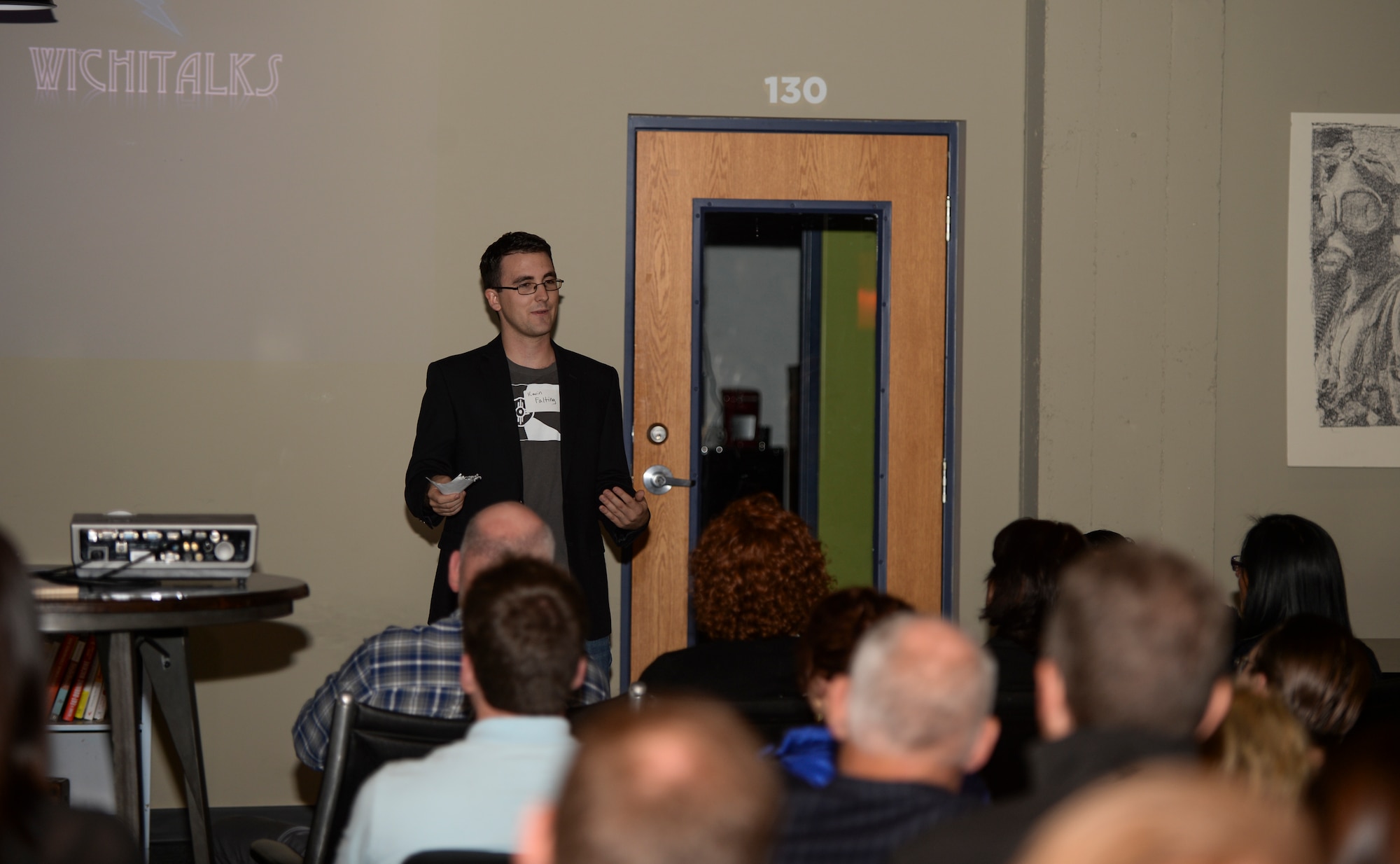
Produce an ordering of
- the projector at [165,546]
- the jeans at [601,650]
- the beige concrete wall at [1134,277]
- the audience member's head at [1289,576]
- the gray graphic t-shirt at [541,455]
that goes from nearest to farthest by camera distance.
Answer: the projector at [165,546]
the audience member's head at [1289,576]
the jeans at [601,650]
the gray graphic t-shirt at [541,455]
the beige concrete wall at [1134,277]

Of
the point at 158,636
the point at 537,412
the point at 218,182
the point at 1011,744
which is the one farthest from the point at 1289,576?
the point at 218,182

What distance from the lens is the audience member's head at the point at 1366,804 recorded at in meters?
1.17

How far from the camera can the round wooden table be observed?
2.35 m

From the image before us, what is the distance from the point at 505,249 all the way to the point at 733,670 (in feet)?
5.76

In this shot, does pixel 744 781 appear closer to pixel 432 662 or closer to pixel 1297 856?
pixel 1297 856

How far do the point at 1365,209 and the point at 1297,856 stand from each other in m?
3.89

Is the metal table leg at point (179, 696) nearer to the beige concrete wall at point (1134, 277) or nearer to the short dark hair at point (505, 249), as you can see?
the short dark hair at point (505, 249)

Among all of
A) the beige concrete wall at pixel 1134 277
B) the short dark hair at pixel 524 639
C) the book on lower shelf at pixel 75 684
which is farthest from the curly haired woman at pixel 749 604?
the book on lower shelf at pixel 75 684

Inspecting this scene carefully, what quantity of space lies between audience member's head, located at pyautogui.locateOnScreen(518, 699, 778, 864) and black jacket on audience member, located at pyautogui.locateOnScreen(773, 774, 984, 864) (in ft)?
1.08

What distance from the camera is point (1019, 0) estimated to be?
13.4ft

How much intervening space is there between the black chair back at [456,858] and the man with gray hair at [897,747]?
0.31 m

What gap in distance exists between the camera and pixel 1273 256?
4.09 metres

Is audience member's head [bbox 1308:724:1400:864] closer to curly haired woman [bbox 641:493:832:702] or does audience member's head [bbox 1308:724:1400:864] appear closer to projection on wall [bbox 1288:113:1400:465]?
curly haired woman [bbox 641:493:832:702]

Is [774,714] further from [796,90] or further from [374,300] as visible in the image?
[796,90]
